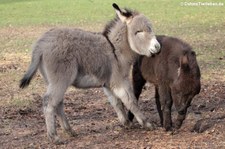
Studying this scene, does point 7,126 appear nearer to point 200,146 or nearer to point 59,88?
point 59,88

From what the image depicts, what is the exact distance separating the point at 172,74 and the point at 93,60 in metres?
1.17

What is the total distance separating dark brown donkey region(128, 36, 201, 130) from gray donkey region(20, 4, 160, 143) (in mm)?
187

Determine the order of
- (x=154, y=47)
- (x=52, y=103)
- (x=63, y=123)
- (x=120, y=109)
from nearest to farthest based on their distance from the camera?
(x=52, y=103)
(x=154, y=47)
(x=63, y=123)
(x=120, y=109)

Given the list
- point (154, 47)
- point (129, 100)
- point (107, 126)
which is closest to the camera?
point (154, 47)

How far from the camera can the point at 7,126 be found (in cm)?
905

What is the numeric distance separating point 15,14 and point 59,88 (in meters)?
23.0

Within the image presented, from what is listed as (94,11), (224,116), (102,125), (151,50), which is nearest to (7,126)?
(102,125)

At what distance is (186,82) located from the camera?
712 centimetres

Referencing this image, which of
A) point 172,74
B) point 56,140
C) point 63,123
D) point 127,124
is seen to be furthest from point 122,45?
point 56,140

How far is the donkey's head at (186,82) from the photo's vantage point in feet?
23.2

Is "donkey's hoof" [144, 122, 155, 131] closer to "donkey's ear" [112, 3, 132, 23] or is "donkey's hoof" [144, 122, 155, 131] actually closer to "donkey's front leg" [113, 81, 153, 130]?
"donkey's front leg" [113, 81, 153, 130]

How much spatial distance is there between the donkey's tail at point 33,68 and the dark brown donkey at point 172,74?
1587 millimetres

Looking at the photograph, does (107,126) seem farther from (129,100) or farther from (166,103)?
(166,103)

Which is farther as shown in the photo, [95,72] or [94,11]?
[94,11]
